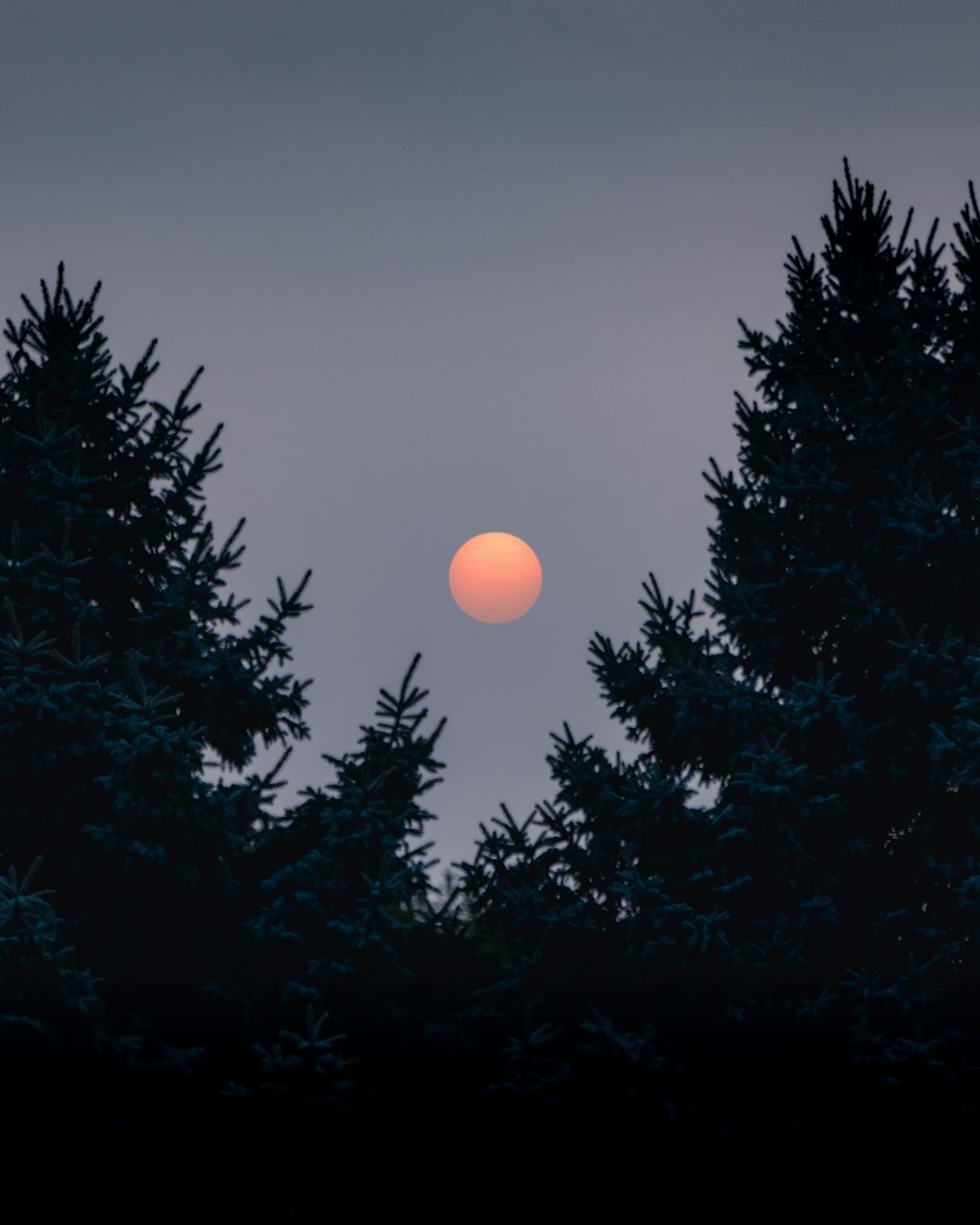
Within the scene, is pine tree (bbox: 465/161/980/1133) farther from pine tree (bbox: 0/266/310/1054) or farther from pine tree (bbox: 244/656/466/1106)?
pine tree (bbox: 0/266/310/1054)

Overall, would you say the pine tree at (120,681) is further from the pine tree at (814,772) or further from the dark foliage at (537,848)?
the pine tree at (814,772)

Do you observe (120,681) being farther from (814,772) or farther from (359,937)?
(814,772)

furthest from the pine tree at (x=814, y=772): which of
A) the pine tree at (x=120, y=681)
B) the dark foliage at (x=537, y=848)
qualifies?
the pine tree at (x=120, y=681)

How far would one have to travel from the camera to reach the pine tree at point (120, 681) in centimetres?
1283

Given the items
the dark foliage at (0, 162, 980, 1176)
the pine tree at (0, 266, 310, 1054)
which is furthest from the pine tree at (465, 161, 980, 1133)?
the pine tree at (0, 266, 310, 1054)

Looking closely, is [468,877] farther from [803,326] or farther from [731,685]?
[803,326]

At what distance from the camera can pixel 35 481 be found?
46.6 feet

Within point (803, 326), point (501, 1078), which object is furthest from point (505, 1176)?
point (803, 326)

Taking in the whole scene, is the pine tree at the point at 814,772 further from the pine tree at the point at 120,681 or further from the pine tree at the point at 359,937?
the pine tree at the point at 120,681

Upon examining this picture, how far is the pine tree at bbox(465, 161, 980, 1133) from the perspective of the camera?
41.2 ft

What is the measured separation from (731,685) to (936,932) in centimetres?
305

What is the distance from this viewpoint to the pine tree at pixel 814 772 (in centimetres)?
1255

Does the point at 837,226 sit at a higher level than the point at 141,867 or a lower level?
higher

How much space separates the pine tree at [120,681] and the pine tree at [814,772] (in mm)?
2925
